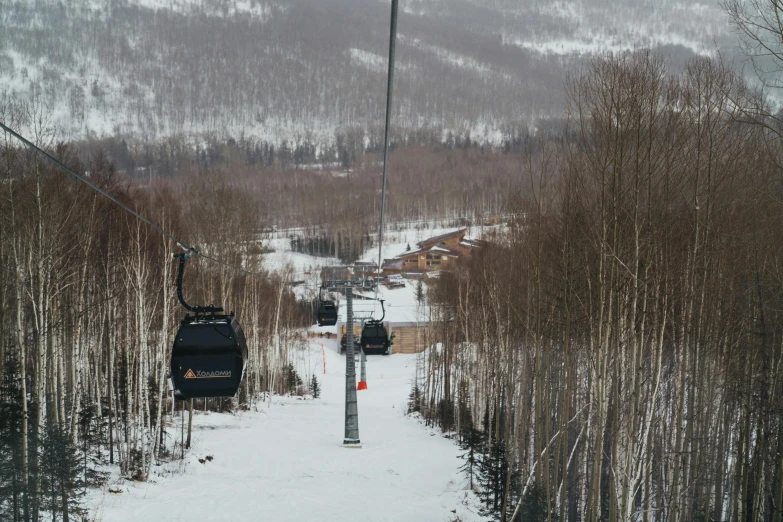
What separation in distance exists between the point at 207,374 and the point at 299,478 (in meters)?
10.9

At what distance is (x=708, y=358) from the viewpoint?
46.4 feet

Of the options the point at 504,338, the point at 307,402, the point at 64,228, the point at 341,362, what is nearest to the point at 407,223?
the point at 341,362

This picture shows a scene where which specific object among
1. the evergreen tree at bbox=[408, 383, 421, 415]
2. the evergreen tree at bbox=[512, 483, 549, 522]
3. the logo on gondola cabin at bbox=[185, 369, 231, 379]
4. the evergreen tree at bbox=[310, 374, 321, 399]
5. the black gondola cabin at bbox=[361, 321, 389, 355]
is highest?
the logo on gondola cabin at bbox=[185, 369, 231, 379]

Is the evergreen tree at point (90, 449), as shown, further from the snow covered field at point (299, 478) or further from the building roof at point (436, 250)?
the building roof at point (436, 250)

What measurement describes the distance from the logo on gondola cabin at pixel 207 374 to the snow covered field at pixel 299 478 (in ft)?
21.2

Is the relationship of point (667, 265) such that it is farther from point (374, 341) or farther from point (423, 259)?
point (423, 259)

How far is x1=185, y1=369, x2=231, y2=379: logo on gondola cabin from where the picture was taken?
993cm

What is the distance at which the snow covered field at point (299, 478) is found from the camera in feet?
52.0

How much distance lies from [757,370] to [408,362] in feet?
148

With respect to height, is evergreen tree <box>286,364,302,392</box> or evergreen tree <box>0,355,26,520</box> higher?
evergreen tree <box>0,355,26,520</box>

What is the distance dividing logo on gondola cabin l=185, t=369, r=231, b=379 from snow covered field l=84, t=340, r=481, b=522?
6.47 m

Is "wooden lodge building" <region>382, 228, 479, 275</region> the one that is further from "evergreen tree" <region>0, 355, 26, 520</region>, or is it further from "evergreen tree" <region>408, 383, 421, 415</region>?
"evergreen tree" <region>0, 355, 26, 520</region>

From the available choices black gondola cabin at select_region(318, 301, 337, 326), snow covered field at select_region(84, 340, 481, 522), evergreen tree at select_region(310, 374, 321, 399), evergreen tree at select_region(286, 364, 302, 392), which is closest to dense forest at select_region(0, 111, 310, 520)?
snow covered field at select_region(84, 340, 481, 522)

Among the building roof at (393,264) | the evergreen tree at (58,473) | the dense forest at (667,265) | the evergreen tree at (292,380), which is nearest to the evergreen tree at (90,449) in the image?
the evergreen tree at (58,473)
